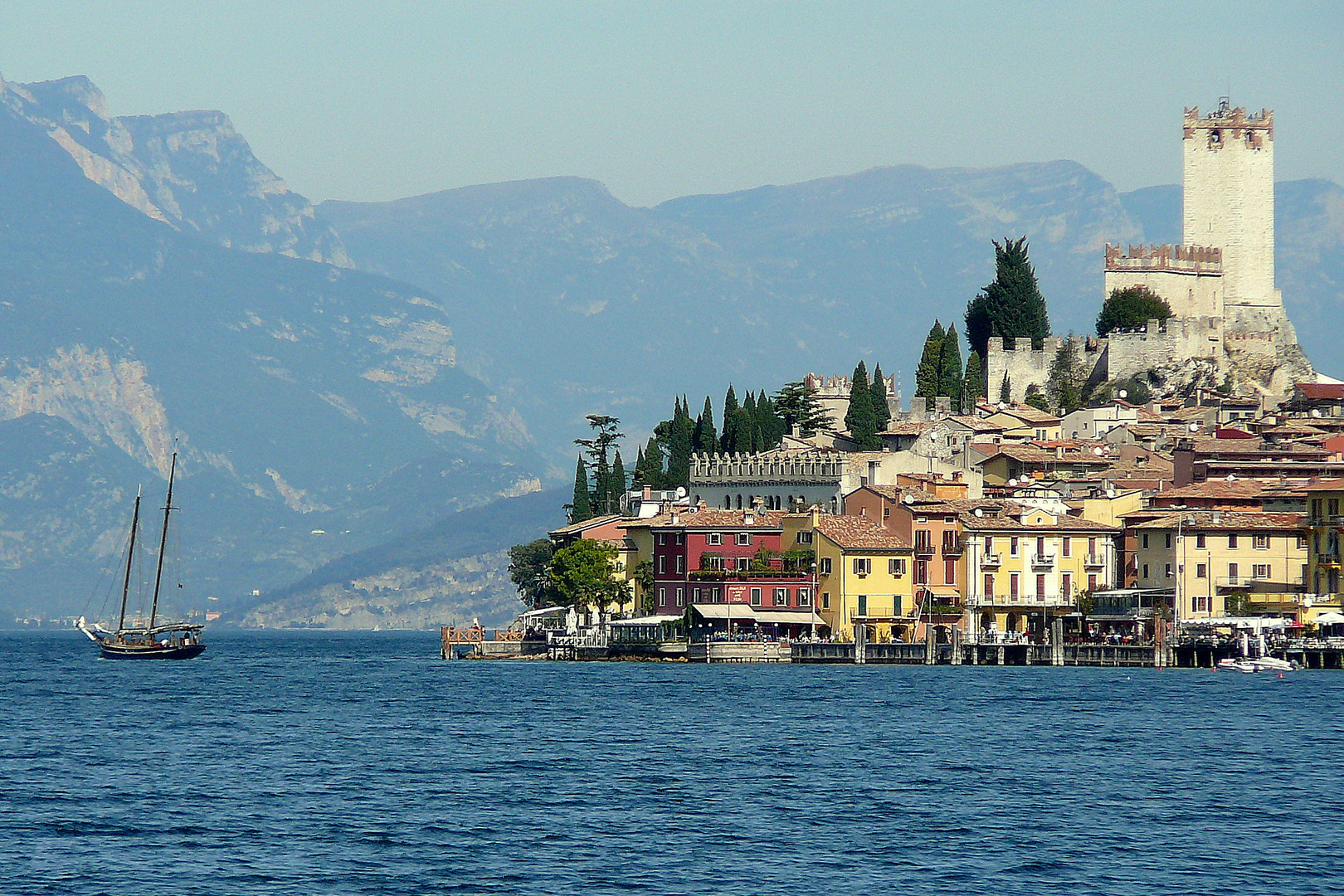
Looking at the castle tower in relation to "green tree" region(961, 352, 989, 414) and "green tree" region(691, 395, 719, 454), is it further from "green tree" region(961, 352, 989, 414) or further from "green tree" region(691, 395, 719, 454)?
"green tree" region(691, 395, 719, 454)

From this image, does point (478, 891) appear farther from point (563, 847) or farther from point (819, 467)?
point (819, 467)

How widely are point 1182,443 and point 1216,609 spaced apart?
19.2 m

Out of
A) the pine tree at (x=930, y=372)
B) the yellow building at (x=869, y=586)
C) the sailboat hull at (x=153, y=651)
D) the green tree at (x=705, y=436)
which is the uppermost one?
the pine tree at (x=930, y=372)

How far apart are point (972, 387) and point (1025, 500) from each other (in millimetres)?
28844

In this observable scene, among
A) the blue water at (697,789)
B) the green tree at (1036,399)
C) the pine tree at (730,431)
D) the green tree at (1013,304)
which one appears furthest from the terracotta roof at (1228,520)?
the green tree at (1013,304)

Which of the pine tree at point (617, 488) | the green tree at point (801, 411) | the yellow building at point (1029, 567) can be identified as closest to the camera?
the yellow building at point (1029, 567)

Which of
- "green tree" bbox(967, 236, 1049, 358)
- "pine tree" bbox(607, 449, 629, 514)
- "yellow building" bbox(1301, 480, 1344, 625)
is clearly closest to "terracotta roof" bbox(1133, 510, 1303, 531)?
"yellow building" bbox(1301, 480, 1344, 625)

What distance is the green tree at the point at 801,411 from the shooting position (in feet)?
480

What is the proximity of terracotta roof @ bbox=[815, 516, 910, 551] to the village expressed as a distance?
19cm

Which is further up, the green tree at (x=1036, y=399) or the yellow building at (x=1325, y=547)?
the green tree at (x=1036, y=399)

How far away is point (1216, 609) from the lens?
104812mm

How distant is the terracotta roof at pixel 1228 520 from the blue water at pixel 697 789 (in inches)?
406

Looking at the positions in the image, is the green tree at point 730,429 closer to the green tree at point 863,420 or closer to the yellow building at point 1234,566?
the green tree at point 863,420

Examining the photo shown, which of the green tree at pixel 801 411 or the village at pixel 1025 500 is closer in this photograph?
the village at pixel 1025 500
